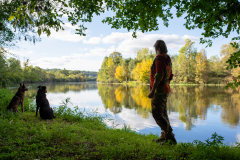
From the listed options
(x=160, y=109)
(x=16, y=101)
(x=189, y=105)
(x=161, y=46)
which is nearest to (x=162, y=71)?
(x=161, y=46)

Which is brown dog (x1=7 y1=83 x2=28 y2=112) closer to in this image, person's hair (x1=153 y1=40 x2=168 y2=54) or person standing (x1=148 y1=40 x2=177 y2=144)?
person standing (x1=148 y1=40 x2=177 y2=144)

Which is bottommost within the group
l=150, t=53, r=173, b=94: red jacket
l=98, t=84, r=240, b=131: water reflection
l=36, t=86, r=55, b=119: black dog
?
l=98, t=84, r=240, b=131: water reflection

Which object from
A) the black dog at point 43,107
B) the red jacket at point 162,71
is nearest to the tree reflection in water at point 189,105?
the red jacket at point 162,71

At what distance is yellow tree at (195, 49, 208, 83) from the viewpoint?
35.4 metres

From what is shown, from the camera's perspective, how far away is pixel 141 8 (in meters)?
3.52

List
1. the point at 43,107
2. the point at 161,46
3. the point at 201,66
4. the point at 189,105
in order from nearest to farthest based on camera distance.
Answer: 1. the point at 161,46
2. the point at 43,107
3. the point at 189,105
4. the point at 201,66

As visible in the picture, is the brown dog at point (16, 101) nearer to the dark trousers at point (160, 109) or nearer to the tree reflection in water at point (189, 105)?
the tree reflection in water at point (189, 105)

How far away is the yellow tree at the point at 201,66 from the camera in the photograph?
35.4 m

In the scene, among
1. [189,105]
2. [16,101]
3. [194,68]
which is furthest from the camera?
[194,68]

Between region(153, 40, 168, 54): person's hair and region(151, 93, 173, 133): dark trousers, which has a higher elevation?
region(153, 40, 168, 54): person's hair

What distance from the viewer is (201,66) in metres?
35.6

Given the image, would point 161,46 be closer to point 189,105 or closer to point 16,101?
point 16,101

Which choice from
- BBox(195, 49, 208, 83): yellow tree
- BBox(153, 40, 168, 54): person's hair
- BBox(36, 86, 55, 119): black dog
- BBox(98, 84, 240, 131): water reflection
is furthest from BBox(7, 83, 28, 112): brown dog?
BBox(195, 49, 208, 83): yellow tree

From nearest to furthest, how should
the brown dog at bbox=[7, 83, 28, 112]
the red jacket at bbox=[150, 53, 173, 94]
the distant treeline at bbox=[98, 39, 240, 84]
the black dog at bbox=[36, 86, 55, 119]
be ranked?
the red jacket at bbox=[150, 53, 173, 94]
the black dog at bbox=[36, 86, 55, 119]
the brown dog at bbox=[7, 83, 28, 112]
the distant treeline at bbox=[98, 39, 240, 84]
